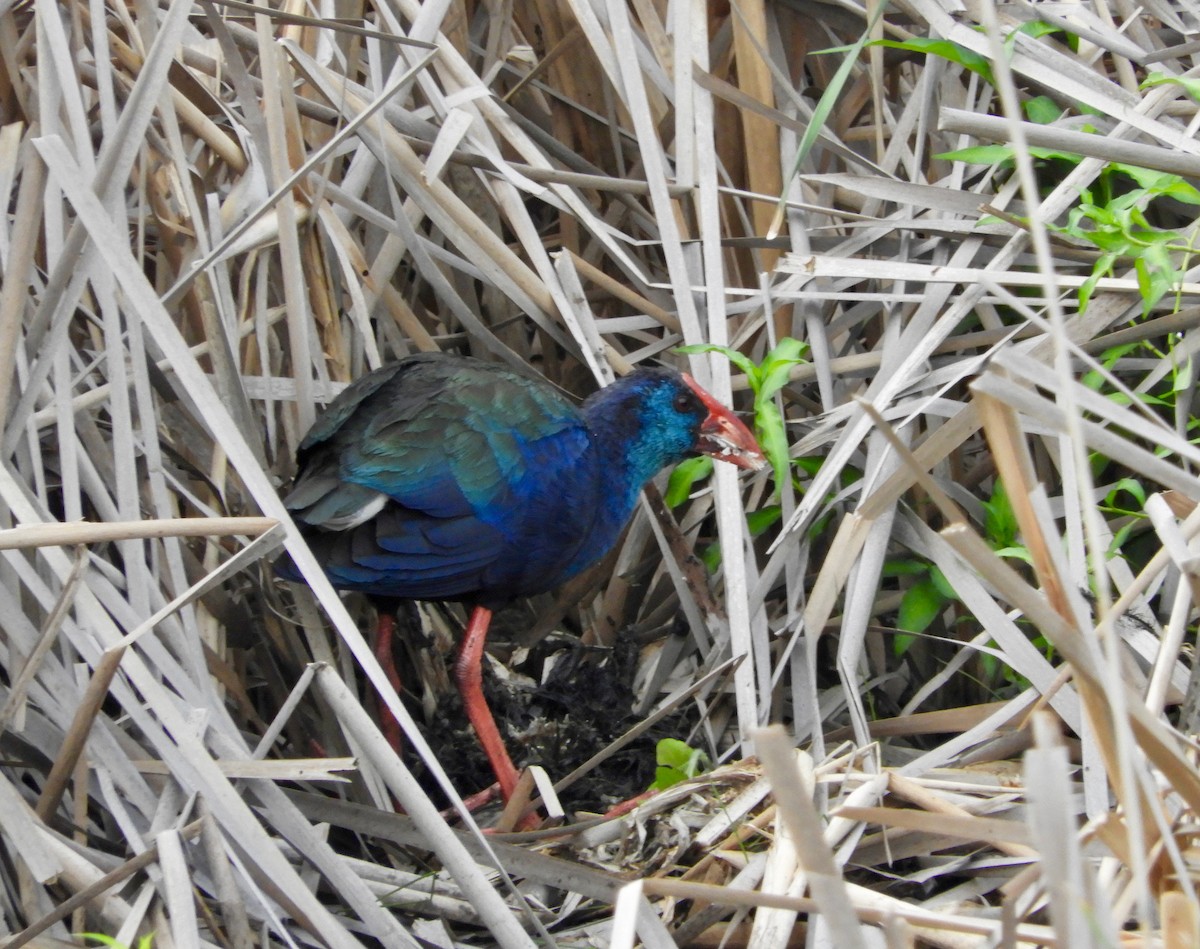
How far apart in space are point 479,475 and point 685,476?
36 cm

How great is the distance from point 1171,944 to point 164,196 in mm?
1695

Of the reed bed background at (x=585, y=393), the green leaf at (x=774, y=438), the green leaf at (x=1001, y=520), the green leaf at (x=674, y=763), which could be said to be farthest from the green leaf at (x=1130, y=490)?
the green leaf at (x=674, y=763)

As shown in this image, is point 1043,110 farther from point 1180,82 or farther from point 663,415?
point 663,415

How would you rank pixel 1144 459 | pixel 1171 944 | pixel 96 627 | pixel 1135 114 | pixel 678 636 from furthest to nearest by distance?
pixel 678 636 < pixel 1135 114 < pixel 96 627 < pixel 1144 459 < pixel 1171 944

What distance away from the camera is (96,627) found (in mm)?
1468

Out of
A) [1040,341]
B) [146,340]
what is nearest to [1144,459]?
[1040,341]

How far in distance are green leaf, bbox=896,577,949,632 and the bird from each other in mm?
314

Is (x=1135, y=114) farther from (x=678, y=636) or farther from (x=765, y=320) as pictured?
(x=678, y=636)

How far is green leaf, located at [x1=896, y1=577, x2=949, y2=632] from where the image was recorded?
196 centimetres

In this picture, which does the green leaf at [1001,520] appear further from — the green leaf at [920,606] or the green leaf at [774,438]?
the green leaf at [774,438]

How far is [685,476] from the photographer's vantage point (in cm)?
216

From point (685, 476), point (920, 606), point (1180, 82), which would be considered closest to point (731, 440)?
point (685, 476)

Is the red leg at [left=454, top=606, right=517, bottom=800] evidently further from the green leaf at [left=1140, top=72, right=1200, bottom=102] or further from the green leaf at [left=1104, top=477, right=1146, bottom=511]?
the green leaf at [left=1140, top=72, right=1200, bottom=102]

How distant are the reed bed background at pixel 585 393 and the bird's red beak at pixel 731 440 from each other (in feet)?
0.15
